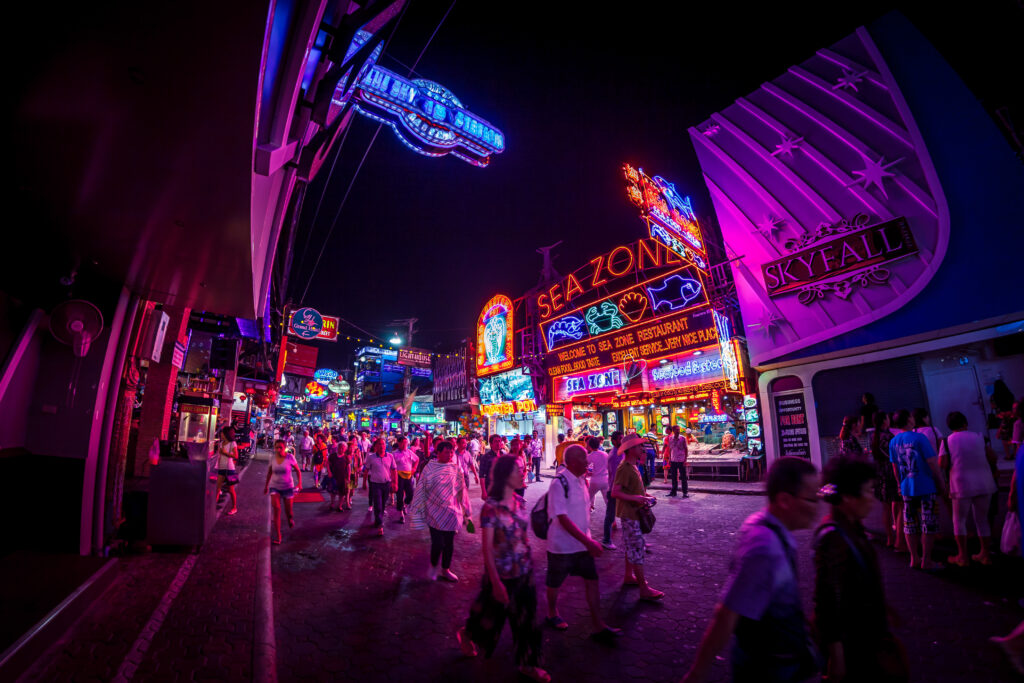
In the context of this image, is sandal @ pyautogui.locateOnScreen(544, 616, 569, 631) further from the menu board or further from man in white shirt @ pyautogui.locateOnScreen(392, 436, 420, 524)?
the menu board

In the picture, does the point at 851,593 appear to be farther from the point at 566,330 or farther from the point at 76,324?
the point at 566,330

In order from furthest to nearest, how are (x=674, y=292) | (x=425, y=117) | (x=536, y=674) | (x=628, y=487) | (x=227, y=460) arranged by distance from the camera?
(x=674, y=292), (x=425, y=117), (x=227, y=460), (x=628, y=487), (x=536, y=674)

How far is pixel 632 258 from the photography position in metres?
19.9

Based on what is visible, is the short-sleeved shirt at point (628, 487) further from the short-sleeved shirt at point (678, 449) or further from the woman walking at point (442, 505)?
the short-sleeved shirt at point (678, 449)

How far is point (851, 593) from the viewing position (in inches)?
83.8

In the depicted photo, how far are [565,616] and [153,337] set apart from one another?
8.03m

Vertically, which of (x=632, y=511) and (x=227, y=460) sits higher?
(x=227, y=460)

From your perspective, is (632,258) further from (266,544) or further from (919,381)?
(266,544)

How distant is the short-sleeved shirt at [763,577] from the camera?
1.97m

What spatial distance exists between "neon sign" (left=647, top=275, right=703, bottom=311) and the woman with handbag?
15894mm

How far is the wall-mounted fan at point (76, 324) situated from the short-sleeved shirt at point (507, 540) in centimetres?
639

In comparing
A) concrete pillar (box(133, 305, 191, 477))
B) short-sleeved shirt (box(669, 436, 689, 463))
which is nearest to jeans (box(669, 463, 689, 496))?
short-sleeved shirt (box(669, 436, 689, 463))

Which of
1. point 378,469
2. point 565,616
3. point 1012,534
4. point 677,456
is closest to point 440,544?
point 565,616

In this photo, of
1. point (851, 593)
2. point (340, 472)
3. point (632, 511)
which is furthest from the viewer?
point (340, 472)
